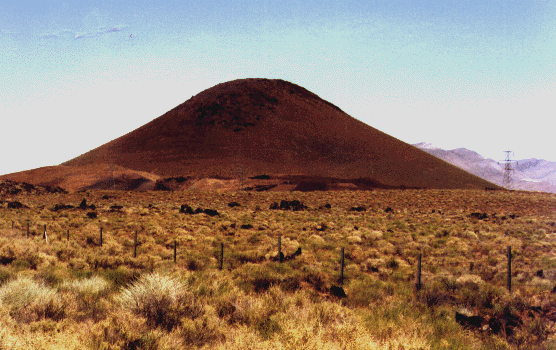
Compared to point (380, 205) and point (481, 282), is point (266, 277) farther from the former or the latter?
point (380, 205)

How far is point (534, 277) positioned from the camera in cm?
1090

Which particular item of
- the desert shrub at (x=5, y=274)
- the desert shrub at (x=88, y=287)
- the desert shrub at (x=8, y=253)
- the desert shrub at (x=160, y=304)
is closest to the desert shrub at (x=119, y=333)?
the desert shrub at (x=160, y=304)

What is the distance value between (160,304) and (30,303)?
7.05 ft

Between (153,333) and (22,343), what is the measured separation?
1651mm

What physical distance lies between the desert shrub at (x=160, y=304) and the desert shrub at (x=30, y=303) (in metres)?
1.05

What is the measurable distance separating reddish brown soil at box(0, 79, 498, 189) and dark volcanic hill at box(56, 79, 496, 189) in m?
0.28

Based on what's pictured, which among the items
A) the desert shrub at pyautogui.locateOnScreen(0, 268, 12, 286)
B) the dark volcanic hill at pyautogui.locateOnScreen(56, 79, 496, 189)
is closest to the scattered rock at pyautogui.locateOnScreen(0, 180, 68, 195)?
the dark volcanic hill at pyautogui.locateOnScreen(56, 79, 496, 189)

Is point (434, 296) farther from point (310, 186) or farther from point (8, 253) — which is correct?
point (310, 186)

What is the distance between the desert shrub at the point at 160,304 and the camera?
6215 mm

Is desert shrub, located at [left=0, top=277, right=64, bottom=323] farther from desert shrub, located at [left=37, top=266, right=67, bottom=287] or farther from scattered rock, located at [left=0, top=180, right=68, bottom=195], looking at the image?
scattered rock, located at [left=0, top=180, right=68, bottom=195]

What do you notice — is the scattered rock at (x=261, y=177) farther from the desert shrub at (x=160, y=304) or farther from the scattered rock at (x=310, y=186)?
the desert shrub at (x=160, y=304)

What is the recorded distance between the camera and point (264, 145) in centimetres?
10619

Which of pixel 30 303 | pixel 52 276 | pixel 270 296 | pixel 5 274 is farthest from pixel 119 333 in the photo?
pixel 5 274

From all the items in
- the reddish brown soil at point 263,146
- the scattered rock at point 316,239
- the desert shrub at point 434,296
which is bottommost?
the scattered rock at point 316,239
